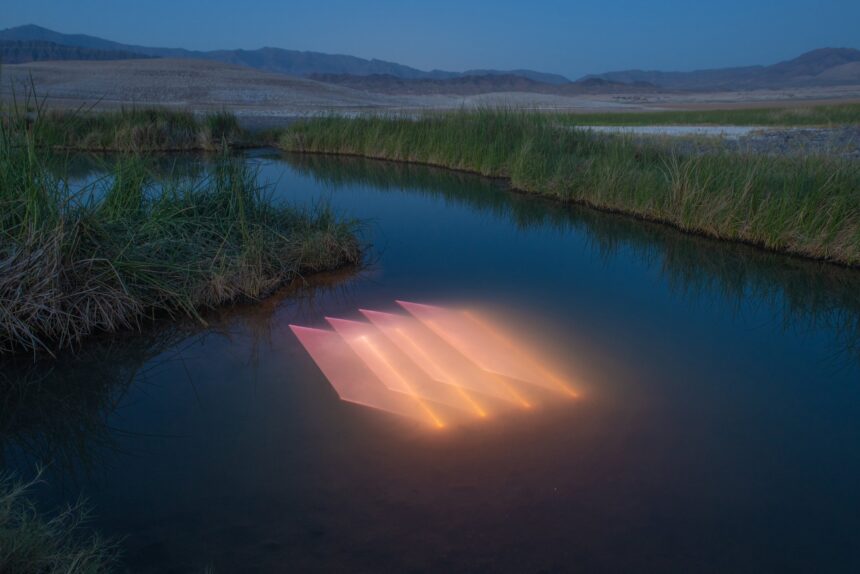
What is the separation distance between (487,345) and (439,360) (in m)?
0.39

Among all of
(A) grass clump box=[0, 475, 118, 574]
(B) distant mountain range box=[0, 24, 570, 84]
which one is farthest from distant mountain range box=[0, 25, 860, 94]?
(A) grass clump box=[0, 475, 118, 574]

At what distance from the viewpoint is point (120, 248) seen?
13.2 ft

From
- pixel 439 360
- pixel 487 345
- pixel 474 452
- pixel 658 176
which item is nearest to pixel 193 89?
pixel 658 176

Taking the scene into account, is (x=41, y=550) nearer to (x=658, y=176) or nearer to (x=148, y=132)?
(x=658, y=176)

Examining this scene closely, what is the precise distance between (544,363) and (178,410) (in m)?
1.99

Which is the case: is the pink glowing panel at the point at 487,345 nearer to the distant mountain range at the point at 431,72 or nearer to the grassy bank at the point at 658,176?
the grassy bank at the point at 658,176

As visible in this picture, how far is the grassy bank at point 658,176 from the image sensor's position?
570 centimetres

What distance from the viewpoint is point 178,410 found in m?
3.09

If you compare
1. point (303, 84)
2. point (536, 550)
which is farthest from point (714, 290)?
point (303, 84)

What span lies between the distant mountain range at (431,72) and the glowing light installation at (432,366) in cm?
6621

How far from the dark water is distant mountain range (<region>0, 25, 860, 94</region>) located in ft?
218

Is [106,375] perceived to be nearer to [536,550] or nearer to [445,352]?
[445,352]

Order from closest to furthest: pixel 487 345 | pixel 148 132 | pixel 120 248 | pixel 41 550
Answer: pixel 41 550
pixel 487 345
pixel 120 248
pixel 148 132

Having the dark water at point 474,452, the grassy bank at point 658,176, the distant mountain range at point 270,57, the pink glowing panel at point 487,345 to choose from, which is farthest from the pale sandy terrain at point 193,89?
the distant mountain range at point 270,57
